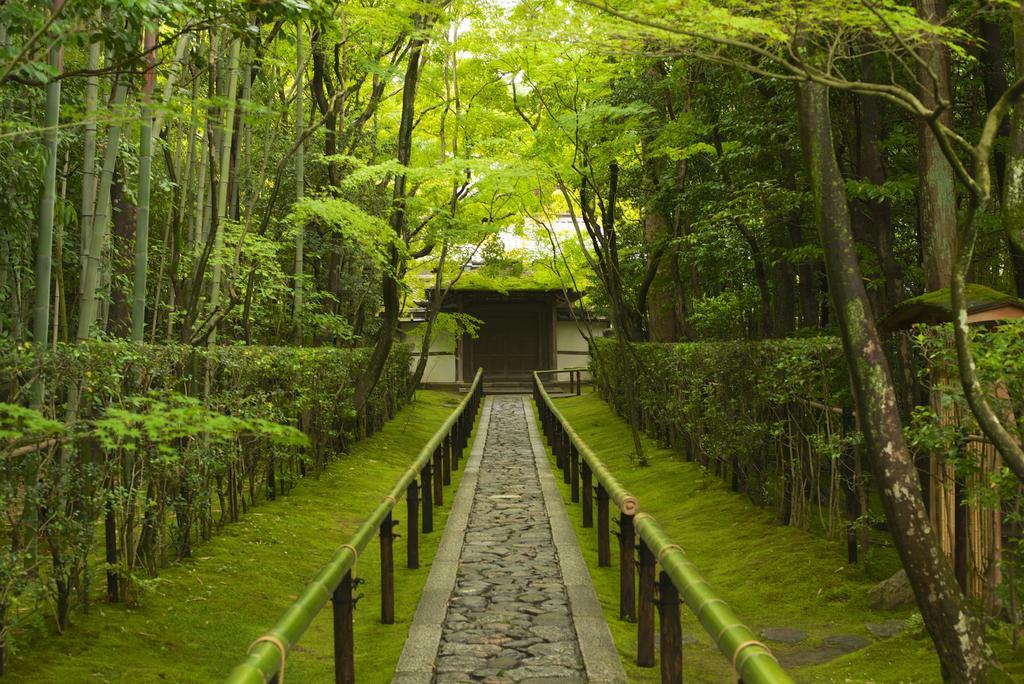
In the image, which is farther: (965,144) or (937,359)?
(937,359)

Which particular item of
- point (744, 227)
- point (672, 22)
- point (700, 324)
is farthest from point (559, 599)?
point (700, 324)

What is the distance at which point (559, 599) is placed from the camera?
6.98m

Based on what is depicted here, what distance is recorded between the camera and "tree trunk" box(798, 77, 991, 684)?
4.55 meters

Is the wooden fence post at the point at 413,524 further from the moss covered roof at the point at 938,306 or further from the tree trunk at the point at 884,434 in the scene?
the tree trunk at the point at 884,434

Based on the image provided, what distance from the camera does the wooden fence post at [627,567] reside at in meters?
6.37

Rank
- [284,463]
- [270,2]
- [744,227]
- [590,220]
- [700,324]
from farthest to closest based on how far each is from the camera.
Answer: [700,324] → [590,220] → [744,227] → [284,463] → [270,2]

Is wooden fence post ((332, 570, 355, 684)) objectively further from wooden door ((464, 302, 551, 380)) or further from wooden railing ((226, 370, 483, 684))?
wooden door ((464, 302, 551, 380))

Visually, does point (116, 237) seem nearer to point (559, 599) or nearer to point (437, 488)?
point (437, 488)

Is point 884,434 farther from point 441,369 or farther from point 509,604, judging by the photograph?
point 441,369

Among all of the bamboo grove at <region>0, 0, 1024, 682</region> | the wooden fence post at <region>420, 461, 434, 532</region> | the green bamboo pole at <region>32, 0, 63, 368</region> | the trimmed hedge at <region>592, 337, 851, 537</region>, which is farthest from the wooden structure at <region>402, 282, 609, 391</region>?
the green bamboo pole at <region>32, 0, 63, 368</region>

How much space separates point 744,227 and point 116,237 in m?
7.95

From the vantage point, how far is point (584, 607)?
661 centimetres

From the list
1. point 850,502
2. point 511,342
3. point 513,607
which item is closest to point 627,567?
point 513,607

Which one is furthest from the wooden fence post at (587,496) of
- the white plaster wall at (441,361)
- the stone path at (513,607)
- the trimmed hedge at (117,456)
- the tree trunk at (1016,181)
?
the white plaster wall at (441,361)
